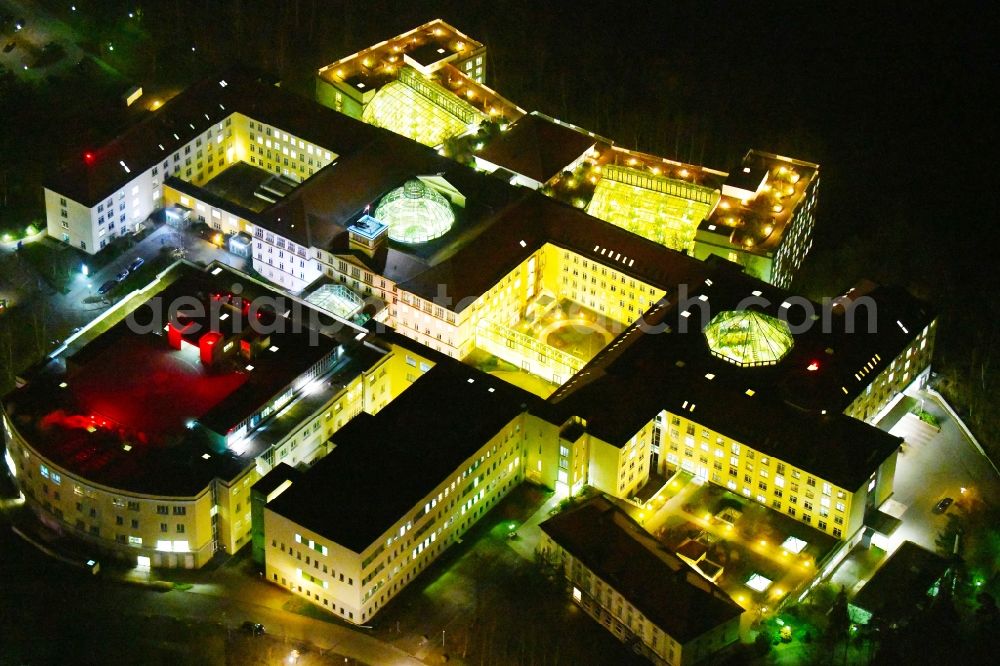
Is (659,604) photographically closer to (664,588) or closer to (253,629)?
(664,588)

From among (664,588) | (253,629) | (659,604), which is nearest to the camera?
(659,604)

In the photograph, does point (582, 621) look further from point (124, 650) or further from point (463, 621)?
point (124, 650)

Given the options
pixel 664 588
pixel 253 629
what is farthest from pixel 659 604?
pixel 253 629

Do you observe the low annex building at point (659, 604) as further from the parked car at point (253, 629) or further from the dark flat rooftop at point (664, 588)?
the parked car at point (253, 629)

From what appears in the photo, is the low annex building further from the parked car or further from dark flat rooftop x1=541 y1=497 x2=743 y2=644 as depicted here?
the parked car

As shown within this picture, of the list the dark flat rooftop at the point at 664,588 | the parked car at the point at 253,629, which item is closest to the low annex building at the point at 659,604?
the dark flat rooftop at the point at 664,588

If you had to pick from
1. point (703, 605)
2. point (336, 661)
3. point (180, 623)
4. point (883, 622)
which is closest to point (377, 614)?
point (336, 661)

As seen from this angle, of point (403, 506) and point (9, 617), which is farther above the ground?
point (403, 506)
